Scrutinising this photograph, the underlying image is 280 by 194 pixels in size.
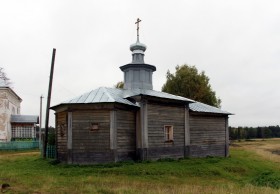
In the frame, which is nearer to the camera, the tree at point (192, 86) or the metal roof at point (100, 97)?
the metal roof at point (100, 97)

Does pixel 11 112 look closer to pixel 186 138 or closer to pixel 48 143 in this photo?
pixel 48 143

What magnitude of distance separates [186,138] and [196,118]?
199cm

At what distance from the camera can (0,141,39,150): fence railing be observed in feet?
108

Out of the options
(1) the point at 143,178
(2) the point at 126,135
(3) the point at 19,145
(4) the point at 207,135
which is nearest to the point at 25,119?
(3) the point at 19,145

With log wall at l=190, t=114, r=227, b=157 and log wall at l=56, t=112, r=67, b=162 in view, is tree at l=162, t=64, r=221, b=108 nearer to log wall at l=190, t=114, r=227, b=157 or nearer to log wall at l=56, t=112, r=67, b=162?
log wall at l=190, t=114, r=227, b=157

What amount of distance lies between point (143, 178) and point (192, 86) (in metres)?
28.4

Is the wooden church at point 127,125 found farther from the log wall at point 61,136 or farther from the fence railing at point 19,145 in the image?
the fence railing at point 19,145

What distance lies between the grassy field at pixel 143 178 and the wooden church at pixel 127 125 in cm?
76

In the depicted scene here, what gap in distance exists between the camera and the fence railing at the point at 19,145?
108 ft

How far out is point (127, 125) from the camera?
1817 cm

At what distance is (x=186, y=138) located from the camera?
2120 cm

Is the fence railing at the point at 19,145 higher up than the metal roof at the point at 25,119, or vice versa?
the metal roof at the point at 25,119

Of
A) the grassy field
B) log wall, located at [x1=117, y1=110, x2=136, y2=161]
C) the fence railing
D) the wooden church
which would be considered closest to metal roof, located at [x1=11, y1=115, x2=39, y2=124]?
the fence railing

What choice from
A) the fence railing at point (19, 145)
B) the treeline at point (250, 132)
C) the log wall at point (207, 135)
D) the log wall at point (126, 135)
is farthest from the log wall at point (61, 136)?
the treeline at point (250, 132)
